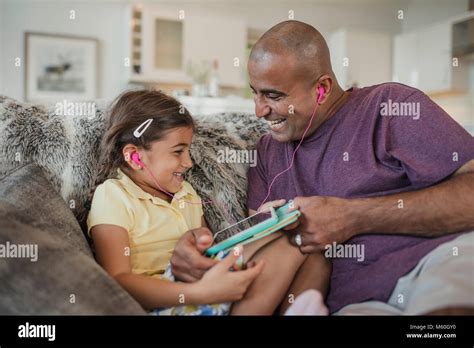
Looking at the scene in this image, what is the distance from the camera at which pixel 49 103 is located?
1.19m

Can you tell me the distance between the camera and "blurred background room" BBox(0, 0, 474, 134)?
345cm

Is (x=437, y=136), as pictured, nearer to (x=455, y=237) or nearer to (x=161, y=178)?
(x=455, y=237)

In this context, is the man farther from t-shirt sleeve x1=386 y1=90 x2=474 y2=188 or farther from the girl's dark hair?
the girl's dark hair

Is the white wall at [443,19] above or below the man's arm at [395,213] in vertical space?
above

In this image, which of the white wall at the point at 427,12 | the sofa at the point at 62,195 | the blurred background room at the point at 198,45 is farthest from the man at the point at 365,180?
the white wall at the point at 427,12

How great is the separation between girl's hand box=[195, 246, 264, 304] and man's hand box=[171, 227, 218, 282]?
0.09ft

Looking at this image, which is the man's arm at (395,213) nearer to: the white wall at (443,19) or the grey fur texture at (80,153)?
the grey fur texture at (80,153)

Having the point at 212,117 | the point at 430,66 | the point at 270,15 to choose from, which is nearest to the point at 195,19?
the point at 270,15

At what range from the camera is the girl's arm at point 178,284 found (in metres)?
0.87

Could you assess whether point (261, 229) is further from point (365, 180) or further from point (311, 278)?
point (365, 180)

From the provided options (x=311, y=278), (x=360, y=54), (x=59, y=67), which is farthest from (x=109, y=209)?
(x=360, y=54)

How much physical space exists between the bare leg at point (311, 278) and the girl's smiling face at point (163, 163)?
13.5 inches

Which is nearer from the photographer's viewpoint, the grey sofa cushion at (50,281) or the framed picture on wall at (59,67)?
the grey sofa cushion at (50,281)

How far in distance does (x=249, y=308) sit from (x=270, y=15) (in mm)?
2924
